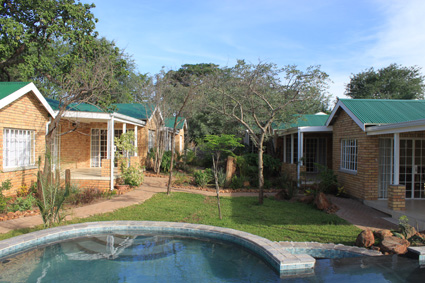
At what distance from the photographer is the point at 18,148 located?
10.9 meters

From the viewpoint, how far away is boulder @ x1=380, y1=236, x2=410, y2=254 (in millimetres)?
5965

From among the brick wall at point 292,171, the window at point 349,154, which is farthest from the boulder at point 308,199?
the brick wall at point 292,171

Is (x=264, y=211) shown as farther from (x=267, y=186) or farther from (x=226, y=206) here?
(x=267, y=186)

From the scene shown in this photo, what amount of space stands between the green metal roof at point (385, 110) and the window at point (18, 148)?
1246cm

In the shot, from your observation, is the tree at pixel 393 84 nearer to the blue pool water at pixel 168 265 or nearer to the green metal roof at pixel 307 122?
the green metal roof at pixel 307 122

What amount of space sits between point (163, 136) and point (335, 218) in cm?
1187

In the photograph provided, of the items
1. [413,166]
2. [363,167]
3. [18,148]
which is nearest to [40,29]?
[18,148]

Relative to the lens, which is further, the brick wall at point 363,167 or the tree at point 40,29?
the tree at point 40,29

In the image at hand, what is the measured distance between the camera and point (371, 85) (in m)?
33.9

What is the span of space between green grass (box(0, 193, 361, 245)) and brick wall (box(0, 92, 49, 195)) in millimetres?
4356

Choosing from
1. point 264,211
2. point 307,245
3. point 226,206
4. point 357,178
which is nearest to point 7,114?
point 226,206

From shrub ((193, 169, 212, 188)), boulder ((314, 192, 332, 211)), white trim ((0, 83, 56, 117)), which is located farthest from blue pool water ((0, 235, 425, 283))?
shrub ((193, 169, 212, 188))

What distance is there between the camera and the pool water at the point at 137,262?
5.23 metres

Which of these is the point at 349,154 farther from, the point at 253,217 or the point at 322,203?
the point at 253,217
